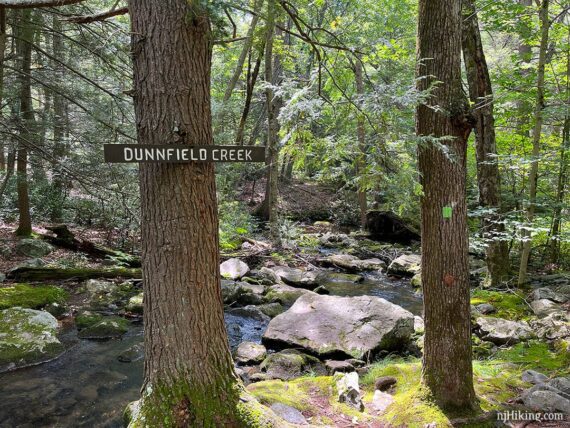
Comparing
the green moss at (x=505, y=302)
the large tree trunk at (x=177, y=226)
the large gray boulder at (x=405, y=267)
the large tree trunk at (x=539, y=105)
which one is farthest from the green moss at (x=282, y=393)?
the large gray boulder at (x=405, y=267)

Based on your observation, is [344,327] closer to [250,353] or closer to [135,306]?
[250,353]

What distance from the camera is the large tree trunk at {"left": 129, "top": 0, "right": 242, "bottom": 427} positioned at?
2857 mm

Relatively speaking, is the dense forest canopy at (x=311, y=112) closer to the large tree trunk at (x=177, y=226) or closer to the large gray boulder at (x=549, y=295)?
the large tree trunk at (x=177, y=226)

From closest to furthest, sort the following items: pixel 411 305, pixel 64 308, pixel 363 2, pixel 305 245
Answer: pixel 64 308, pixel 411 305, pixel 305 245, pixel 363 2

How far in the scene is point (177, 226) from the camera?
2906mm

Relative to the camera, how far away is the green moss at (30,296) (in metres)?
7.07

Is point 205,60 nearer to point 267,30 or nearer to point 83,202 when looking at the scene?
point 267,30

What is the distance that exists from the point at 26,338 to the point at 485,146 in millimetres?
8971

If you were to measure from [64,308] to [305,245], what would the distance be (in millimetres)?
8185

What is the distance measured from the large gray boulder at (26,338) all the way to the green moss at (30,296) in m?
0.53

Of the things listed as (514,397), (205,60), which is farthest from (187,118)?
(514,397)

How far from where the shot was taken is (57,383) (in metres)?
5.38

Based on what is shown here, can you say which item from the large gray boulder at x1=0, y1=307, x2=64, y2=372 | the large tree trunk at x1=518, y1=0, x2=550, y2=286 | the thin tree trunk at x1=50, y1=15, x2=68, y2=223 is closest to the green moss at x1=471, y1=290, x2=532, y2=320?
the large tree trunk at x1=518, y1=0, x2=550, y2=286

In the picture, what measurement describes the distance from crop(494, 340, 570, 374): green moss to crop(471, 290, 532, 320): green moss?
1.28 metres
